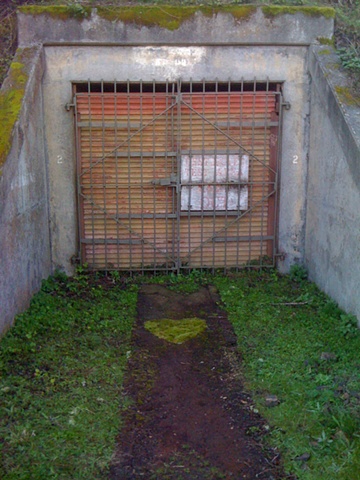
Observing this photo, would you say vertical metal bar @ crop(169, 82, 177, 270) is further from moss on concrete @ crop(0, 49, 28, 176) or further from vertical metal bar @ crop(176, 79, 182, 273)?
moss on concrete @ crop(0, 49, 28, 176)

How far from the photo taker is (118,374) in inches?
191

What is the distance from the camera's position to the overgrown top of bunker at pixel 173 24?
6.85 m

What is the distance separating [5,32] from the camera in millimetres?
7105

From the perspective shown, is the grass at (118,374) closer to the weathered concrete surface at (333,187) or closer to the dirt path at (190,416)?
the dirt path at (190,416)

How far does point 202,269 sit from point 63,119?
9.36 ft

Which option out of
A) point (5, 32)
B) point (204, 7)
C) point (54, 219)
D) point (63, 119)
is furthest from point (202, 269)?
point (5, 32)

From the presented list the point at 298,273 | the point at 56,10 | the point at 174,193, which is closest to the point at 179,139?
the point at 174,193

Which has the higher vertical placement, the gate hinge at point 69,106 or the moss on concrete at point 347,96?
the moss on concrete at point 347,96

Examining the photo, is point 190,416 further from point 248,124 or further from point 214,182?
point 248,124

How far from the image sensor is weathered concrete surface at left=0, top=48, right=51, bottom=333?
5.35 meters

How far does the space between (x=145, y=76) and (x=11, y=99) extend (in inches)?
73.1

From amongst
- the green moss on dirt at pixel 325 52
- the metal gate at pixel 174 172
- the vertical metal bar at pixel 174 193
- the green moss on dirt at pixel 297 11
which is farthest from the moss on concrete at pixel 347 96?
the vertical metal bar at pixel 174 193

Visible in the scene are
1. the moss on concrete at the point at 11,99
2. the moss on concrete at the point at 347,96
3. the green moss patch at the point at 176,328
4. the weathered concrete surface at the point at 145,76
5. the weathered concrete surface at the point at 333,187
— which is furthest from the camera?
the weathered concrete surface at the point at 145,76

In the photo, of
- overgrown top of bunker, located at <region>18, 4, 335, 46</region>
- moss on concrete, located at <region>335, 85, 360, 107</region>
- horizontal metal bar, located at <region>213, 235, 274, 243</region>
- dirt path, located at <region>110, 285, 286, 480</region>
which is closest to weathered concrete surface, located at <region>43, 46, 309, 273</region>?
overgrown top of bunker, located at <region>18, 4, 335, 46</region>
